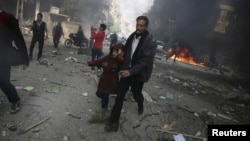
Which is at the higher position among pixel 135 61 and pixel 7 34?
pixel 7 34

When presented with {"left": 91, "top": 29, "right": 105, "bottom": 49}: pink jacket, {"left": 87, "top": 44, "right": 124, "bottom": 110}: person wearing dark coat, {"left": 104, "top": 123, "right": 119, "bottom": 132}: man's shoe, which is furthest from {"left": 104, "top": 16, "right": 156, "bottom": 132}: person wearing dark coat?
{"left": 91, "top": 29, "right": 105, "bottom": 49}: pink jacket

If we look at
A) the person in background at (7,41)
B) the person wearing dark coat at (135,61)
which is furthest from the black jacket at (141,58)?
the person in background at (7,41)

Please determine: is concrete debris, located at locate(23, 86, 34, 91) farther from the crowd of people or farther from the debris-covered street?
the crowd of people

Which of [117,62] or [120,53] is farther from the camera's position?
[117,62]

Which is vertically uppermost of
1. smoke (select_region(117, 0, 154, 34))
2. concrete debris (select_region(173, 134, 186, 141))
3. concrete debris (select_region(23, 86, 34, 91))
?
smoke (select_region(117, 0, 154, 34))

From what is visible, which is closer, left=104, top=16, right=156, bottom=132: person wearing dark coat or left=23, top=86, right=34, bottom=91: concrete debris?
left=104, top=16, right=156, bottom=132: person wearing dark coat

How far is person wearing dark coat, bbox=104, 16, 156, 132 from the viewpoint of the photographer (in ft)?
12.4

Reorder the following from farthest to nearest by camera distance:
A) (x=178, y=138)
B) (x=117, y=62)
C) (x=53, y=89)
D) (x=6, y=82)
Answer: (x=53, y=89) < (x=117, y=62) < (x=178, y=138) < (x=6, y=82)

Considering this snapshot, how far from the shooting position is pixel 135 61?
3.90m

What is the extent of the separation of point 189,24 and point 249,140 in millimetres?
30109

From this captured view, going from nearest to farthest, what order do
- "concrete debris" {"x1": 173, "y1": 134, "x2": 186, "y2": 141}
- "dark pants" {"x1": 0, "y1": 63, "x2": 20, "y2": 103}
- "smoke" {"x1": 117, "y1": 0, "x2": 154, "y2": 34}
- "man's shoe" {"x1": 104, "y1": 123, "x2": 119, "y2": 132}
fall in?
"dark pants" {"x1": 0, "y1": 63, "x2": 20, "y2": 103} < "man's shoe" {"x1": 104, "y1": 123, "x2": 119, "y2": 132} < "concrete debris" {"x1": 173, "y1": 134, "x2": 186, "y2": 141} < "smoke" {"x1": 117, "y1": 0, "x2": 154, "y2": 34}

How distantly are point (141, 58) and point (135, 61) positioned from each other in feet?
0.45

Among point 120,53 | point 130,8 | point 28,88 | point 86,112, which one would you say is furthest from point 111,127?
point 130,8

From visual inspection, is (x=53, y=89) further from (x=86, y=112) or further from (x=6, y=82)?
(x=6, y=82)
